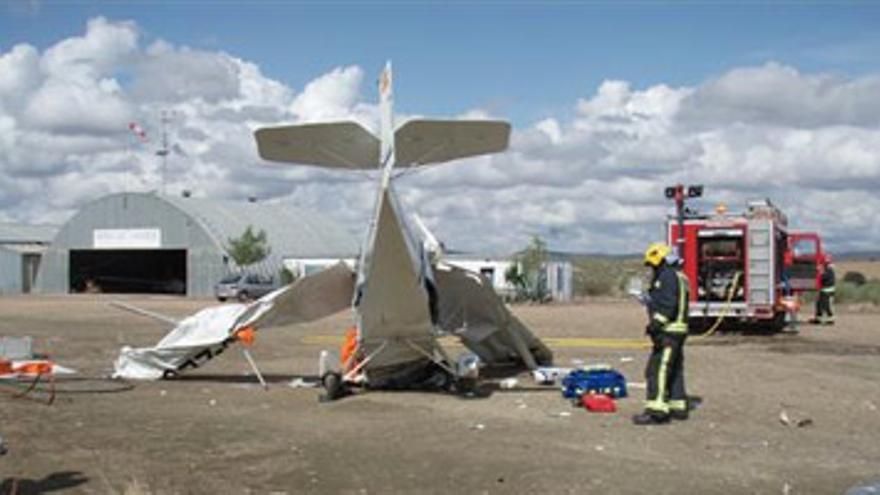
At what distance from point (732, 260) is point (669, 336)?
1326cm

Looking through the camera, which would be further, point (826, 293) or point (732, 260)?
point (826, 293)

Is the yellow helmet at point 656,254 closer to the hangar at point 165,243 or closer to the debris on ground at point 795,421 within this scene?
the debris on ground at point 795,421

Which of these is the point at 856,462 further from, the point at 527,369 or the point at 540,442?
the point at 527,369

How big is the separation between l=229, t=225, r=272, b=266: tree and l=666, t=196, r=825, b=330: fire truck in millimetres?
44741

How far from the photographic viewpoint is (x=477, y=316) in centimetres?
1670

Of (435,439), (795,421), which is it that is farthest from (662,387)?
(435,439)

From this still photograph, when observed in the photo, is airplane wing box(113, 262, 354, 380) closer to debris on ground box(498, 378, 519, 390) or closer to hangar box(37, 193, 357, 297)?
debris on ground box(498, 378, 519, 390)

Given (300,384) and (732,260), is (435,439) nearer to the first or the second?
(300,384)

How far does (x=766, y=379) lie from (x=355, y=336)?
21.2 ft

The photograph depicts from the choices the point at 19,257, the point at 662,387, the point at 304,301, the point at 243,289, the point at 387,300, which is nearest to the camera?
the point at 662,387

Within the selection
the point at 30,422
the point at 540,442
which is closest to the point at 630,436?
the point at 540,442

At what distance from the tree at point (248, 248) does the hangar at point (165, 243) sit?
67 centimetres

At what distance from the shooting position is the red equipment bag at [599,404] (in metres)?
12.5

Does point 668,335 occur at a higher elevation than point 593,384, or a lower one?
higher
